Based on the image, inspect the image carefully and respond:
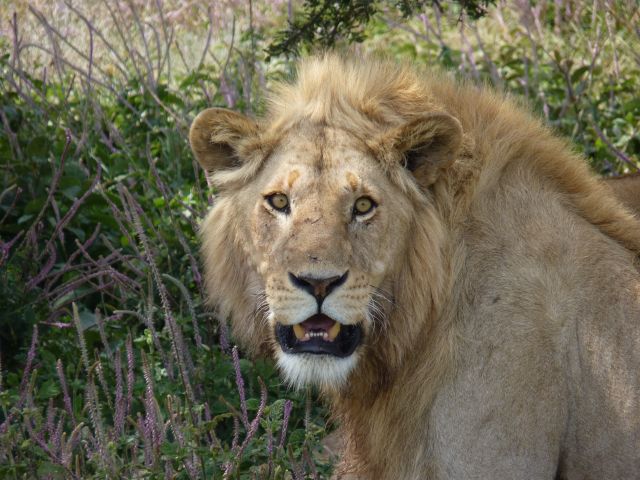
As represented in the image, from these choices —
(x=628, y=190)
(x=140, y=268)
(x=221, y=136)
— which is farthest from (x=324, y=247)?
(x=140, y=268)

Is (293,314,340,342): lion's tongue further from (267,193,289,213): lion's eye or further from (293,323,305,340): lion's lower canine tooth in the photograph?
(267,193,289,213): lion's eye

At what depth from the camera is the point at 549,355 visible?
3.56m

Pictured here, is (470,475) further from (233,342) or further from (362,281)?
(233,342)

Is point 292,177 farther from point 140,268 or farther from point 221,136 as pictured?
point 140,268

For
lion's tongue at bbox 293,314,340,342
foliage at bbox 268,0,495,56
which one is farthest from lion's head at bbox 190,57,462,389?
foliage at bbox 268,0,495,56

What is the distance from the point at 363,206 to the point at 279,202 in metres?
0.29

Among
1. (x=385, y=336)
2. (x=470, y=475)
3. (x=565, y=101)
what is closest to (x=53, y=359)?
(x=385, y=336)

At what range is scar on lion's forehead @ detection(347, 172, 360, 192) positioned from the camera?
11.6 ft

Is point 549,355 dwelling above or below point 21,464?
above

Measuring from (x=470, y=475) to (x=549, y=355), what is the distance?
0.48 metres

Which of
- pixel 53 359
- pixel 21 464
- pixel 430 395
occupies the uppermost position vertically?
pixel 430 395

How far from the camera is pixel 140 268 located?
17.9ft

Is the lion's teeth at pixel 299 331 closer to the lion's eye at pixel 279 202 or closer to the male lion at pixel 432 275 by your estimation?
the male lion at pixel 432 275

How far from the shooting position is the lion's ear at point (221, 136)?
3.77 meters
